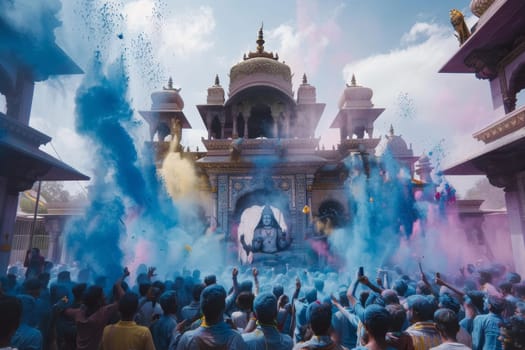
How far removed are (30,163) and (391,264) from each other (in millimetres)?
17000

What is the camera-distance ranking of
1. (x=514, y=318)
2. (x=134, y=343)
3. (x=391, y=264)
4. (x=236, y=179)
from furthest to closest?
1. (x=236, y=179)
2. (x=391, y=264)
3. (x=514, y=318)
4. (x=134, y=343)

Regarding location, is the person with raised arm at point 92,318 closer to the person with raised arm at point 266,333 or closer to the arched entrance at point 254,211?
the person with raised arm at point 266,333

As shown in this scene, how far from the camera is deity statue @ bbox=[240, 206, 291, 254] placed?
1592cm

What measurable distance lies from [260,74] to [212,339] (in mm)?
20363

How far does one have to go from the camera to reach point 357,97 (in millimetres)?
21984

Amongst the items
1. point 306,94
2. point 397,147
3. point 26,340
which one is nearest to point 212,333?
point 26,340

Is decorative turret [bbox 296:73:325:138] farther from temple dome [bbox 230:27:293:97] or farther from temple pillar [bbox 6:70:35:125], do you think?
temple pillar [bbox 6:70:35:125]

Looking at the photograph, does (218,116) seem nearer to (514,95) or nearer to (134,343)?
(514,95)

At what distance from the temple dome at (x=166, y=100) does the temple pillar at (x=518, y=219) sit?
65.2ft

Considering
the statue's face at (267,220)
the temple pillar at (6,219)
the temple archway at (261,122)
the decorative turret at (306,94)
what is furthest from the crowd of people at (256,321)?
the temple archway at (261,122)

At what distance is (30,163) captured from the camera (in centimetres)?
973

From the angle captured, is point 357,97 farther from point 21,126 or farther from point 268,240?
point 21,126

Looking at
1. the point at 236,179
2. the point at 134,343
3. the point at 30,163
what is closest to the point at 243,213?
the point at 236,179

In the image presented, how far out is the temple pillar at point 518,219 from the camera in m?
8.62
